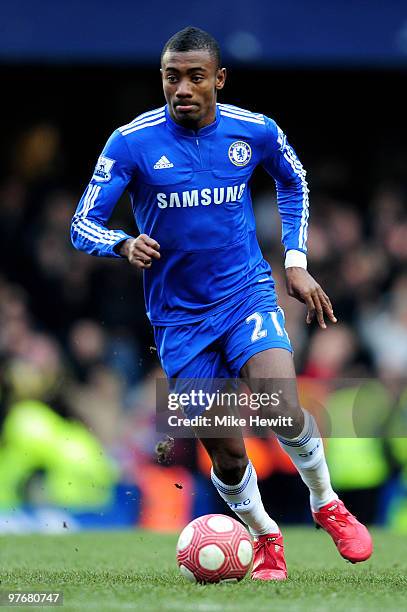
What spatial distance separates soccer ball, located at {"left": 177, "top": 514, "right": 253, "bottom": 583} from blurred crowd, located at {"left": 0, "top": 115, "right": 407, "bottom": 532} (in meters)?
4.03

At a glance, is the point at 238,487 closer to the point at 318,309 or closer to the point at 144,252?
the point at 318,309

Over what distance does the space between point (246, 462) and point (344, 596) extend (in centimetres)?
93

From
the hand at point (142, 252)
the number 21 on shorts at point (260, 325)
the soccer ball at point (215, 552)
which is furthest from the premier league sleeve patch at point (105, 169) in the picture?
the soccer ball at point (215, 552)

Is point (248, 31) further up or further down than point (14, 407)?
further up

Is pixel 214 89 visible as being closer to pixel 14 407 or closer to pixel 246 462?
pixel 246 462

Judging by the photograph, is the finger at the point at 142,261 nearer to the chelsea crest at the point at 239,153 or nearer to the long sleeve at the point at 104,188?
the long sleeve at the point at 104,188

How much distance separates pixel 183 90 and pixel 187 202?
0.47 m

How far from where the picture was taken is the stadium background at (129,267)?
30.1 ft

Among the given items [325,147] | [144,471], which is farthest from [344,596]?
[325,147]

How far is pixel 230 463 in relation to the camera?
5297mm

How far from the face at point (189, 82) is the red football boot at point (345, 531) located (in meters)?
1.81

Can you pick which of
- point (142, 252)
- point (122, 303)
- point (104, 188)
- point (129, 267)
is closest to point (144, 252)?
point (142, 252)

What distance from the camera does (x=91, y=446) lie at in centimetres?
924

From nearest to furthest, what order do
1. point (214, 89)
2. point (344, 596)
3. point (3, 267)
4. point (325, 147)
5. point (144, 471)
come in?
1. point (344, 596)
2. point (214, 89)
3. point (144, 471)
4. point (3, 267)
5. point (325, 147)
